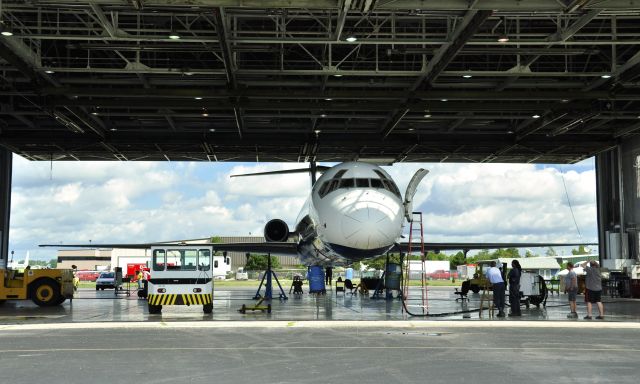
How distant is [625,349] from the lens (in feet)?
39.0

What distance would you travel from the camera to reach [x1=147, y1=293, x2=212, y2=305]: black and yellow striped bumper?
20.2 meters

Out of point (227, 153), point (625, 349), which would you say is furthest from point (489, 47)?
point (227, 153)

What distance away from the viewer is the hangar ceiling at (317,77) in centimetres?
1934

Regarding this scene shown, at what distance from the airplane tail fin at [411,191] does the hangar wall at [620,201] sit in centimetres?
1623

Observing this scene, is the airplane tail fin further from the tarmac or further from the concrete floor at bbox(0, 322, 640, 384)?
the concrete floor at bbox(0, 322, 640, 384)

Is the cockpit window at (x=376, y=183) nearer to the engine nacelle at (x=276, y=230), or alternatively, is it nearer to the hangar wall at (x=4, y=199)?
the engine nacelle at (x=276, y=230)

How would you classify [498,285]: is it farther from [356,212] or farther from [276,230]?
[276,230]

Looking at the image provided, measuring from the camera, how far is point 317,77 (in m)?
26.1

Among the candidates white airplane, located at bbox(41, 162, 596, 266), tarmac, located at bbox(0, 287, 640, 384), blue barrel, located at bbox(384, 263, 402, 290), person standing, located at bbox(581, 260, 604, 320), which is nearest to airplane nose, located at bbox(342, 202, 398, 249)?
white airplane, located at bbox(41, 162, 596, 266)

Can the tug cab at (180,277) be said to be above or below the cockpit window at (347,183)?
below

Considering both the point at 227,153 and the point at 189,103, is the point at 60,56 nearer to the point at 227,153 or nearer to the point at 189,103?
the point at 189,103

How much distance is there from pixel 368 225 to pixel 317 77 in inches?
360

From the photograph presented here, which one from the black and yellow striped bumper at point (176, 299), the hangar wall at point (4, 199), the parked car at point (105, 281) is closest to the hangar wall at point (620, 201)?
the black and yellow striped bumper at point (176, 299)

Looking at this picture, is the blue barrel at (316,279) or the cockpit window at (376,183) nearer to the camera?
the cockpit window at (376,183)
